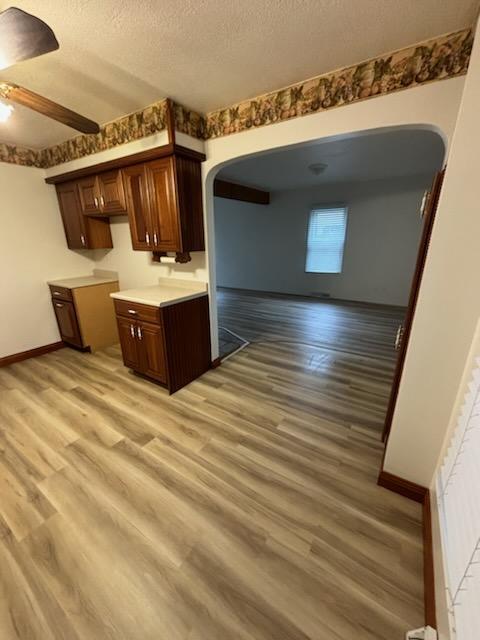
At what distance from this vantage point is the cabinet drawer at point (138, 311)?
2.30 metres

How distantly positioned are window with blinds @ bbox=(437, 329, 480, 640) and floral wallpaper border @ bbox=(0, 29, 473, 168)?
150 cm

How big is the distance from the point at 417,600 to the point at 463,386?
0.94 metres

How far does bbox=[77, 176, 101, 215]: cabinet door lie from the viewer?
2817mm

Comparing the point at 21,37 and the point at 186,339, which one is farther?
the point at 186,339

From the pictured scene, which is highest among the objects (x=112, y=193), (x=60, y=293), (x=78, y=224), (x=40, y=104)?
(x=40, y=104)

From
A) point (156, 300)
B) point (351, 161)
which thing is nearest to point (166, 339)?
point (156, 300)

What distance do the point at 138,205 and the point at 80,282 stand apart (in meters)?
1.52

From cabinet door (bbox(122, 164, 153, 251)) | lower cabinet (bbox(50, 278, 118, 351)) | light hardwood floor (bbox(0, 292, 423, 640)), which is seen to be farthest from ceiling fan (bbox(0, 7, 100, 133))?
lower cabinet (bbox(50, 278, 118, 351))

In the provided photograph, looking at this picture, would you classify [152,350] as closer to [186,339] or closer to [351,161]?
[186,339]

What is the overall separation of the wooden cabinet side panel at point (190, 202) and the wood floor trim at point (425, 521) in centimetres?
230

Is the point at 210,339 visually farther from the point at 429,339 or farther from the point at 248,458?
the point at 429,339

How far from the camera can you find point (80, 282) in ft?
11.0

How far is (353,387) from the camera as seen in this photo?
260cm

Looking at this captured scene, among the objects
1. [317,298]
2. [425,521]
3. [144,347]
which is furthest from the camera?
[317,298]
